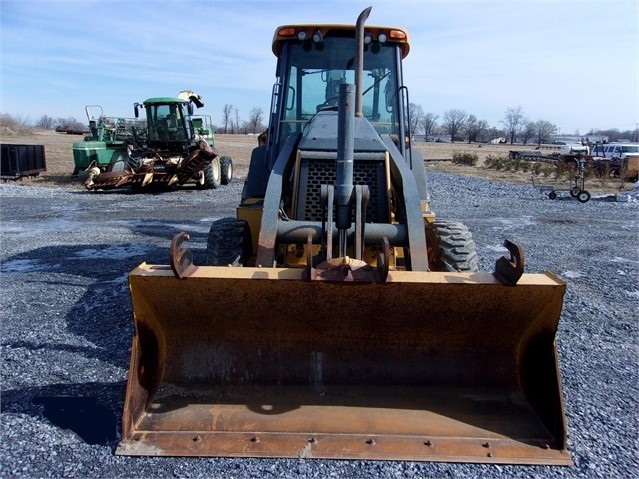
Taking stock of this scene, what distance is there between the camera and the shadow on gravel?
3.18 metres

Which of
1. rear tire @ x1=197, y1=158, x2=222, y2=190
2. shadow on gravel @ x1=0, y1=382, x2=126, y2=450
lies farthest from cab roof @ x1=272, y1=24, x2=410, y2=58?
rear tire @ x1=197, y1=158, x2=222, y2=190

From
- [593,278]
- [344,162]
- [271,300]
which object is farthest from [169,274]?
[593,278]

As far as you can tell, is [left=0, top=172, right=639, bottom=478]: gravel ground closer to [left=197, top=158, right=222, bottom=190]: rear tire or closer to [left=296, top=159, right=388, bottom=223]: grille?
[left=296, top=159, right=388, bottom=223]: grille

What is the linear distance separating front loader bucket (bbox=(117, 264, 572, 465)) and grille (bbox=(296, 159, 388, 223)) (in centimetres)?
120

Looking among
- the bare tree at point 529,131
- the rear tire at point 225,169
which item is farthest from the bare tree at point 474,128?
the rear tire at point 225,169

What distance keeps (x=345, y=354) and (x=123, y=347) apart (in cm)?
195

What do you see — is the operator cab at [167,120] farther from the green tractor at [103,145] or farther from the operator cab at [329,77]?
the operator cab at [329,77]

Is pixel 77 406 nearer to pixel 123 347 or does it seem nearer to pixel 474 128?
pixel 123 347

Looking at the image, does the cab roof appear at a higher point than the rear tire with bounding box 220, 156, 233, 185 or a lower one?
higher

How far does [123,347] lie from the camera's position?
4.33 m

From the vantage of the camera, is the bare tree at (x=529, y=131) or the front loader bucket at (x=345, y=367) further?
the bare tree at (x=529, y=131)

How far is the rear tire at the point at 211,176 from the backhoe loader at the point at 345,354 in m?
14.5

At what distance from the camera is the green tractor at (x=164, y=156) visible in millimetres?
16953

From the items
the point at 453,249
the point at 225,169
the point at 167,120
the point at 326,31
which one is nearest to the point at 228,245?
the point at 453,249
